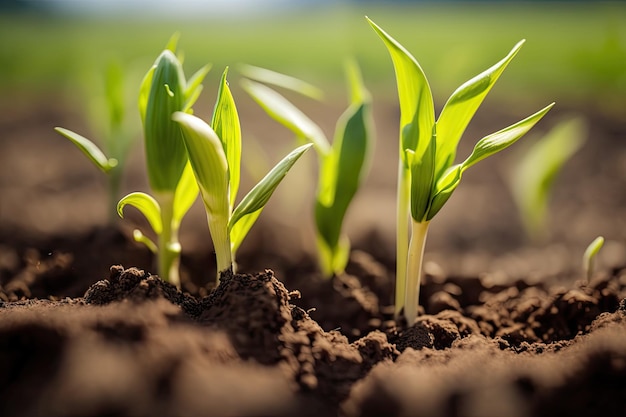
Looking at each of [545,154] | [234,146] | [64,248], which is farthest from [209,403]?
[545,154]

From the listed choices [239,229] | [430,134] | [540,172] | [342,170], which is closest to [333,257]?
[342,170]

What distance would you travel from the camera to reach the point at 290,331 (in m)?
0.81

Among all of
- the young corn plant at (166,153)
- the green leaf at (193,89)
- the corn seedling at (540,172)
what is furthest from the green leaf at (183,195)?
the corn seedling at (540,172)

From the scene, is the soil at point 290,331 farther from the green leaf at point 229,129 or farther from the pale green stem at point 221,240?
the green leaf at point 229,129

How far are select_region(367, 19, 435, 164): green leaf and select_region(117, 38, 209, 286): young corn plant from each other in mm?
348

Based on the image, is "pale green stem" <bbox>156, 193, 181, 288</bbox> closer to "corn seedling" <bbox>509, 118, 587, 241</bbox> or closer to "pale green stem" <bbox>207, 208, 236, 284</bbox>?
"pale green stem" <bbox>207, 208, 236, 284</bbox>

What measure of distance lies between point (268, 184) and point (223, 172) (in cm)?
8

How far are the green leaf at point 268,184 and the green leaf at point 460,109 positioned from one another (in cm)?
25

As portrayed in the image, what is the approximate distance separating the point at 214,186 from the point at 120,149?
2.11ft

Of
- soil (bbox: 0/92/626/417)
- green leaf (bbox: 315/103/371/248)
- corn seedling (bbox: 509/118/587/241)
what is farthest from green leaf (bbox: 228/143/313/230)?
corn seedling (bbox: 509/118/587/241)

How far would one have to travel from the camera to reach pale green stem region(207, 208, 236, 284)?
95 cm

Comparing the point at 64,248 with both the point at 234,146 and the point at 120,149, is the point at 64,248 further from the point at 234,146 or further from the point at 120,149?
the point at 234,146

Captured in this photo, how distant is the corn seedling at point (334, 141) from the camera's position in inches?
44.9

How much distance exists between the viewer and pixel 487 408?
0.64 m
